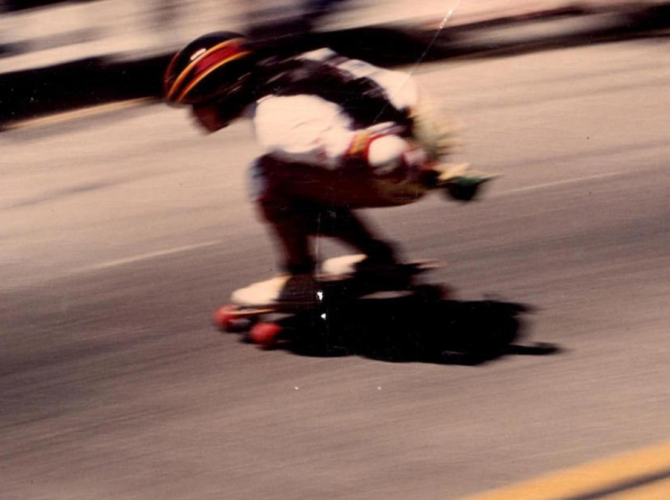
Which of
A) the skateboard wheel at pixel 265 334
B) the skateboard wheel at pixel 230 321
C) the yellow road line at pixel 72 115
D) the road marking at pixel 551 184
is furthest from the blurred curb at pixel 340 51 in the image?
the skateboard wheel at pixel 265 334

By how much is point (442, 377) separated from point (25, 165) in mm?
2229

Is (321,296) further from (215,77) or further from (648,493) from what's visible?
(648,493)

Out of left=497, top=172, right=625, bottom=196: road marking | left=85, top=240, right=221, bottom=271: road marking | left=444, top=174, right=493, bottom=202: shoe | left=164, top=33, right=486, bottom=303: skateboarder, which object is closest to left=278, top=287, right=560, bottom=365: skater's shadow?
left=164, top=33, right=486, bottom=303: skateboarder

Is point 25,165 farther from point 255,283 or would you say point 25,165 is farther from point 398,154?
point 398,154

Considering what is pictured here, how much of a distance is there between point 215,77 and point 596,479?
2181mm

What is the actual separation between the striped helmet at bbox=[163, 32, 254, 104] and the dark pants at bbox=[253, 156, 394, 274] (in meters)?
0.34

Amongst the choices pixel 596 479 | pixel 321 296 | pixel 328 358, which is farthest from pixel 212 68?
pixel 596 479

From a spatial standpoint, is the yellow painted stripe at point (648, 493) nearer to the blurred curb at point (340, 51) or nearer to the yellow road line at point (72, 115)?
the blurred curb at point (340, 51)

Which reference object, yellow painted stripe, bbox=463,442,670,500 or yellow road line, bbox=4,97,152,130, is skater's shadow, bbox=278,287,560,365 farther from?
yellow road line, bbox=4,97,152,130

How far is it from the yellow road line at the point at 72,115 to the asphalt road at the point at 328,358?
49mm

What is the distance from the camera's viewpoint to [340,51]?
5.04 m

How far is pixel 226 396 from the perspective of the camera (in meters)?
4.39

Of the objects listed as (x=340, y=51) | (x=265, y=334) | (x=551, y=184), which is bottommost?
(x=265, y=334)

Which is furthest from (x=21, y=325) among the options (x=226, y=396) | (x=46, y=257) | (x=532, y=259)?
(x=532, y=259)
